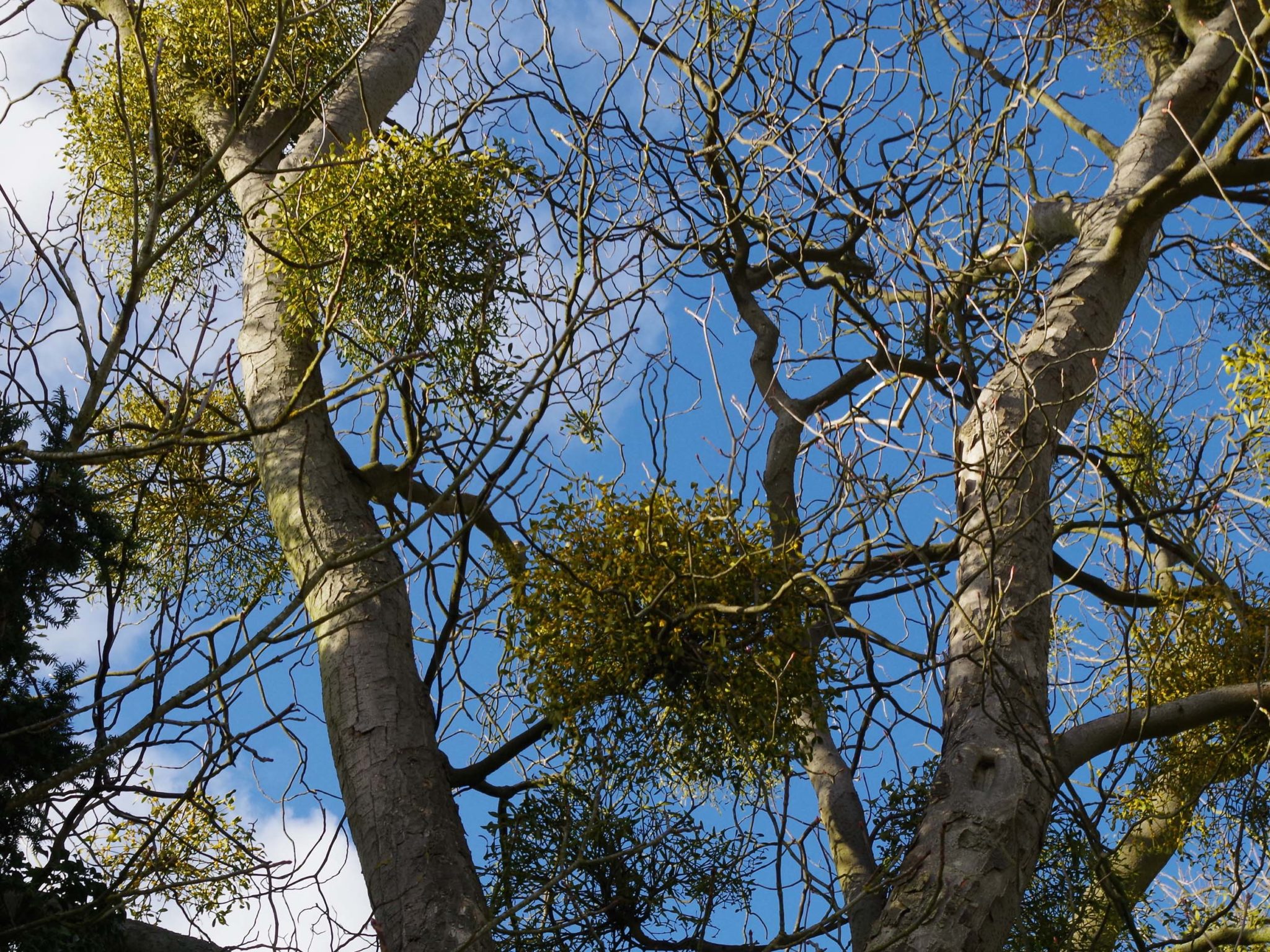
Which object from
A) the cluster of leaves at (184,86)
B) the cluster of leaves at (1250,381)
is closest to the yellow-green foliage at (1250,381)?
the cluster of leaves at (1250,381)

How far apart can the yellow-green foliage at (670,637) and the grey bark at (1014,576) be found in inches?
17.4

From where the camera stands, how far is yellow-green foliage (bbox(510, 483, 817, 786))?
3.02 metres

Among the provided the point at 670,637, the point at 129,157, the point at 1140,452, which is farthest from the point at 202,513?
the point at 1140,452

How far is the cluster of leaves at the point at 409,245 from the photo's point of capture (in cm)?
339

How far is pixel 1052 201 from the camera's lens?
4520mm

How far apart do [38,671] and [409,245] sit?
5.13 feet

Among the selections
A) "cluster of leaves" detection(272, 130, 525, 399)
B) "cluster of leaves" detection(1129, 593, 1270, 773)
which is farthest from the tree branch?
"cluster of leaves" detection(272, 130, 525, 399)

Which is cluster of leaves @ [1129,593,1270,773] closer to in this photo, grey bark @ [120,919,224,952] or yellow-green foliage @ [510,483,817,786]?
yellow-green foliage @ [510,483,817,786]

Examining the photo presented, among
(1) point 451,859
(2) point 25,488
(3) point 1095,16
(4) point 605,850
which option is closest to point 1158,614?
(4) point 605,850

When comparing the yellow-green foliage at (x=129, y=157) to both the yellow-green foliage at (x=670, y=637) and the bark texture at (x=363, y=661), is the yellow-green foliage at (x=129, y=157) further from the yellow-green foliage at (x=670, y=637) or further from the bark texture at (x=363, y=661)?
the yellow-green foliage at (x=670, y=637)

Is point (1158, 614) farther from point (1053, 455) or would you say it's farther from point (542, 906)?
point (542, 906)

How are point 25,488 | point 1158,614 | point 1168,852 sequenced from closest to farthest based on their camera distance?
point 25,488 < point 1158,614 < point 1168,852

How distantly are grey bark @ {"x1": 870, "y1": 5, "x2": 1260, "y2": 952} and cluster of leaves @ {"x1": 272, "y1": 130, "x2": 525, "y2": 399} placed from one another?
55.8 inches

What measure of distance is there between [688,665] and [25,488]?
5.10 ft
